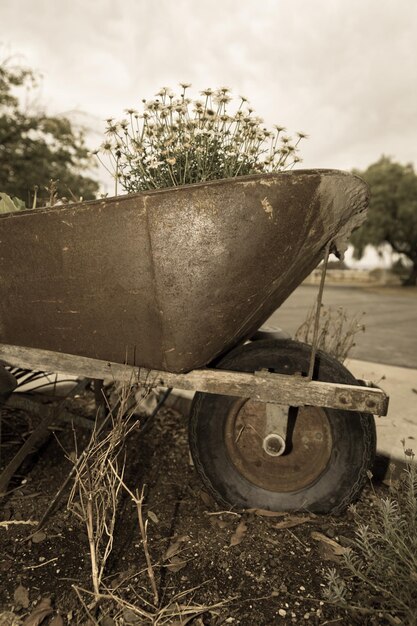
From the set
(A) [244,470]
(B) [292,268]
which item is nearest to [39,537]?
(A) [244,470]

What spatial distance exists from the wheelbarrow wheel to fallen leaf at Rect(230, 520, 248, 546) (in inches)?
4.0

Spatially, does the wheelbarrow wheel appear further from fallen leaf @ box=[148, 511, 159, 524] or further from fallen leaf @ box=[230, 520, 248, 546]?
fallen leaf @ box=[148, 511, 159, 524]

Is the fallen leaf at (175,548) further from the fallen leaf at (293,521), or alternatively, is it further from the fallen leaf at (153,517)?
the fallen leaf at (293,521)

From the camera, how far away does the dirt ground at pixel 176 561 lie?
1.20 m

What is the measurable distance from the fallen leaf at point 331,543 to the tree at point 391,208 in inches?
901

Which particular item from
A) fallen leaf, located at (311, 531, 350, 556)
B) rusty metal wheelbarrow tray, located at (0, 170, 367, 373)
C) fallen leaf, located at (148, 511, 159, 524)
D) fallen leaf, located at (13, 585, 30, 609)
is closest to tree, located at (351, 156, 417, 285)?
rusty metal wheelbarrow tray, located at (0, 170, 367, 373)

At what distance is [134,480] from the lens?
198 cm

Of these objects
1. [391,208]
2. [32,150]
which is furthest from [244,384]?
[391,208]

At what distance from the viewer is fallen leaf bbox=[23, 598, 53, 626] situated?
3.80ft

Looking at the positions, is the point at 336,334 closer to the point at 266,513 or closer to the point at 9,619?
the point at 266,513

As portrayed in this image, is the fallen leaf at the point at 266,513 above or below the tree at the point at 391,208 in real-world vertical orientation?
below

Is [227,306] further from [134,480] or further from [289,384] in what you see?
[134,480]

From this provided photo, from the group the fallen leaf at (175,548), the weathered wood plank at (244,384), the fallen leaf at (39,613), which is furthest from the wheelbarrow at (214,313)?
the fallen leaf at (39,613)

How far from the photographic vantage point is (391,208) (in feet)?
74.5
